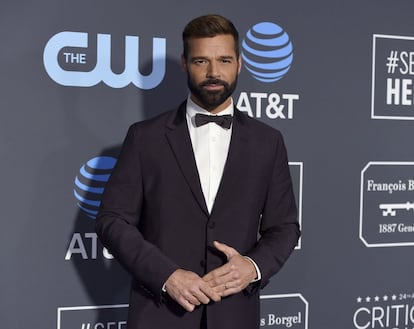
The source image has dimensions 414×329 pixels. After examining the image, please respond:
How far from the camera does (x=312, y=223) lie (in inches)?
101

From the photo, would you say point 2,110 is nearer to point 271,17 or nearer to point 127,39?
point 127,39

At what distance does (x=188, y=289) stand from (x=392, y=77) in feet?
5.48

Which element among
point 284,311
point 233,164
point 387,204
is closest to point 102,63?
point 233,164

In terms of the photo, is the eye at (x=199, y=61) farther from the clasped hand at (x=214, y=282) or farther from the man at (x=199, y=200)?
the clasped hand at (x=214, y=282)

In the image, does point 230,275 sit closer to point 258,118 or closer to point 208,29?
point 208,29

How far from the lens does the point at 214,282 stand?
1542 millimetres

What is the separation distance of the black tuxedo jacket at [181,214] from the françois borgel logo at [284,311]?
82 centimetres

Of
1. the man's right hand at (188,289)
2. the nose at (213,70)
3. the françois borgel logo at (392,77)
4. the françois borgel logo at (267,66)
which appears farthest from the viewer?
the françois borgel logo at (392,77)

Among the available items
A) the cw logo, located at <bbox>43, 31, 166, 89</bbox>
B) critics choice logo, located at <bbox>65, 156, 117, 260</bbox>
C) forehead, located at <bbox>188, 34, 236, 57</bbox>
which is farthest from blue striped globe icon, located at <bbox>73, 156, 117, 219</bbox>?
forehead, located at <bbox>188, 34, 236, 57</bbox>

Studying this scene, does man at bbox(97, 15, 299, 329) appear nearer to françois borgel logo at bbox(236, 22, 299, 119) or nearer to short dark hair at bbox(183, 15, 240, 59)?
short dark hair at bbox(183, 15, 240, 59)

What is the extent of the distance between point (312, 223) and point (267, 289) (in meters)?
0.37

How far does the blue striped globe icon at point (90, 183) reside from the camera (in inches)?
88.1

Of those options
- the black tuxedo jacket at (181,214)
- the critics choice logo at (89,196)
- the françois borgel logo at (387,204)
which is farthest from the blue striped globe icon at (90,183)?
the françois borgel logo at (387,204)

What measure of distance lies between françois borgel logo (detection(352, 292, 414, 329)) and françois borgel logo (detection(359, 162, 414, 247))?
27cm
